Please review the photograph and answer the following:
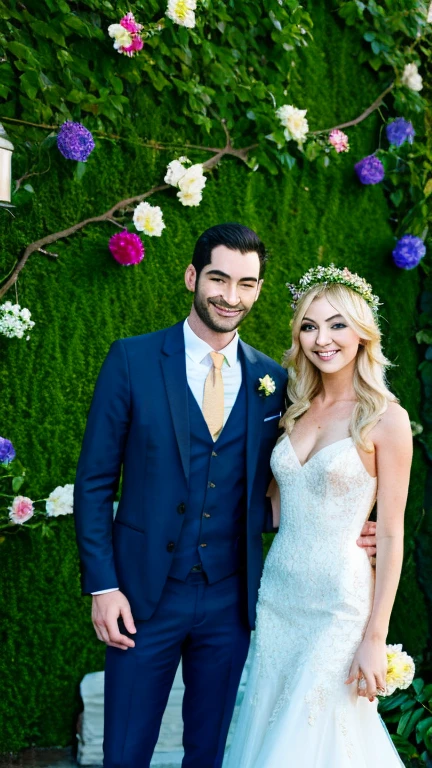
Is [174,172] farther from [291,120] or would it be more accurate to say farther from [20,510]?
[20,510]

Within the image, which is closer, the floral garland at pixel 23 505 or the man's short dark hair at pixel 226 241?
the man's short dark hair at pixel 226 241

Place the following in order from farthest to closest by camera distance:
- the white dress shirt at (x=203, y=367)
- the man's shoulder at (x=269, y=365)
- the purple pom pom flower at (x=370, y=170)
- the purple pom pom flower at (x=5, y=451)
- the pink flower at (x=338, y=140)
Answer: the purple pom pom flower at (x=370, y=170) < the pink flower at (x=338, y=140) < the purple pom pom flower at (x=5, y=451) < the man's shoulder at (x=269, y=365) < the white dress shirt at (x=203, y=367)

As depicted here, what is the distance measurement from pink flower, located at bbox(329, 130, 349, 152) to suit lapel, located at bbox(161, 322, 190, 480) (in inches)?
63.2

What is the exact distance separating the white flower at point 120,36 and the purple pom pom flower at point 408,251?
1532 mm

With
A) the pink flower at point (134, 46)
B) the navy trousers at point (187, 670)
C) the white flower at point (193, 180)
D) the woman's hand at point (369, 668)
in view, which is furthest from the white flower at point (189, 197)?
the woman's hand at point (369, 668)

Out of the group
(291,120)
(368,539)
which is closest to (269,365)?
(368,539)

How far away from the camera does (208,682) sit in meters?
Answer: 2.35

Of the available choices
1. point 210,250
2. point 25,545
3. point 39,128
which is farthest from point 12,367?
point 210,250

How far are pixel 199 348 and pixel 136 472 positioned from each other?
0.41m

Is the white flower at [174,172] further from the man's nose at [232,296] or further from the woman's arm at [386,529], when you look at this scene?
the woman's arm at [386,529]

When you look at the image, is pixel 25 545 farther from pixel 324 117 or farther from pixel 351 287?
pixel 324 117

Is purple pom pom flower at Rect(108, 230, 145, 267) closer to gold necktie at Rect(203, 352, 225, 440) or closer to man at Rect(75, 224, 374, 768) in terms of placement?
man at Rect(75, 224, 374, 768)

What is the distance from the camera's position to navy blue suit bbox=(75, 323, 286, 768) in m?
2.19

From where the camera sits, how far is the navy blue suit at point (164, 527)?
2189mm
